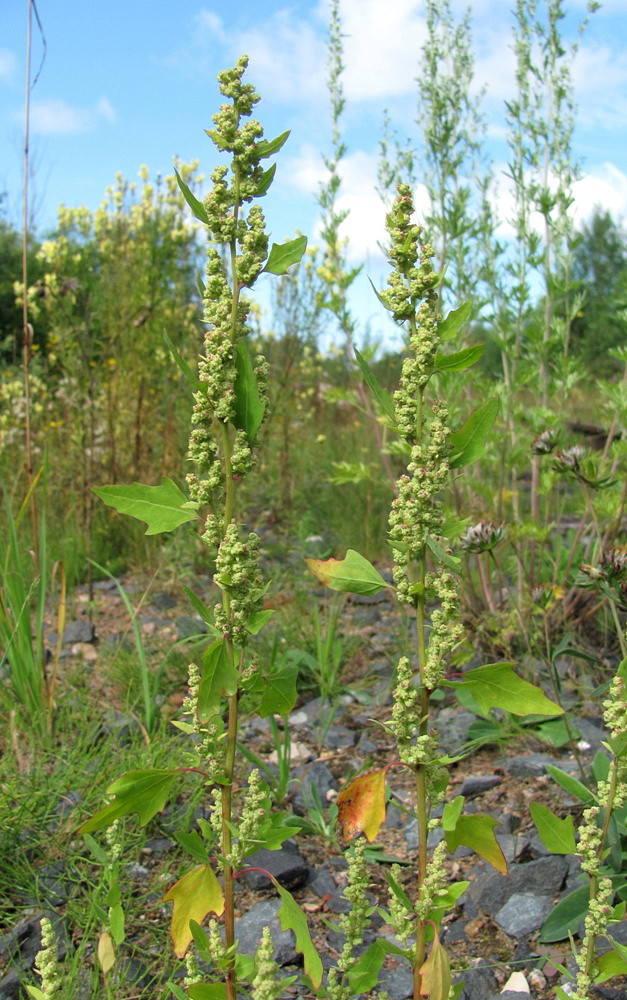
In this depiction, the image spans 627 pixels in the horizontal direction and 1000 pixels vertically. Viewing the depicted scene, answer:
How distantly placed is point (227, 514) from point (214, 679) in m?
0.24

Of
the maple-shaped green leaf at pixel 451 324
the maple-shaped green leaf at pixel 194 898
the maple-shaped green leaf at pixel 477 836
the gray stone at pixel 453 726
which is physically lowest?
the gray stone at pixel 453 726

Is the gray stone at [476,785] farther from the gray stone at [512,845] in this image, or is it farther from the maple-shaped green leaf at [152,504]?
the maple-shaped green leaf at [152,504]

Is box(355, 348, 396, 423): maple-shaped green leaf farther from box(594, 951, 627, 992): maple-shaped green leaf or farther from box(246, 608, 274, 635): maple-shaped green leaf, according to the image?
box(594, 951, 627, 992): maple-shaped green leaf

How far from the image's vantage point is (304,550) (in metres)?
5.04

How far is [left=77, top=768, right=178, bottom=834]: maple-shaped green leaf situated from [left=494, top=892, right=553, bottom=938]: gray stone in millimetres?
1046

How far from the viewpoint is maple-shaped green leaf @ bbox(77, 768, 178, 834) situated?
1196 mm

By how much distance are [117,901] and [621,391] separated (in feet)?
8.26

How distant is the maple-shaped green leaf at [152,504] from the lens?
1.26 metres

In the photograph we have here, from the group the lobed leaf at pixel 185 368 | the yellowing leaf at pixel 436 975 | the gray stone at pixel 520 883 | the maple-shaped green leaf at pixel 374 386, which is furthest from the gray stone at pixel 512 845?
the lobed leaf at pixel 185 368

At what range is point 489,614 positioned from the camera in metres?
3.32

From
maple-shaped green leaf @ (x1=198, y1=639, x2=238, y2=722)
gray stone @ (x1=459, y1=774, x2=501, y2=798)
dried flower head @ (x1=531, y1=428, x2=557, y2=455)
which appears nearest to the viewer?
maple-shaped green leaf @ (x1=198, y1=639, x2=238, y2=722)

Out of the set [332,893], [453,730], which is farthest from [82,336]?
[332,893]

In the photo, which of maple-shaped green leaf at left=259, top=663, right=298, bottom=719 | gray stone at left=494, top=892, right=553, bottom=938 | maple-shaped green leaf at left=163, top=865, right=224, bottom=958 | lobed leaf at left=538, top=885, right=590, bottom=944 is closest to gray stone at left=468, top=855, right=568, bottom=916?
gray stone at left=494, top=892, right=553, bottom=938

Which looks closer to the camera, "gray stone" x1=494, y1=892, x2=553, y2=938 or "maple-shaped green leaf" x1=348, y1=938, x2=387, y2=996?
"maple-shaped green leaf" x1=348, y1=938, x2=387, y2=996
